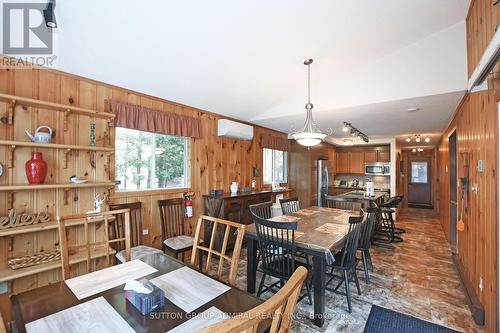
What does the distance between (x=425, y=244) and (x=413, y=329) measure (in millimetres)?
3006

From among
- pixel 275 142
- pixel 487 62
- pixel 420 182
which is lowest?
pixel 420 182

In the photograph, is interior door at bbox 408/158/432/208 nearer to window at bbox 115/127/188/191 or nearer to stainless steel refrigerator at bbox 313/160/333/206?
stainless steel refrigerator at bbox 313/160/333/206

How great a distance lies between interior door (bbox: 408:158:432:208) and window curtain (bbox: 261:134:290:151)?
6.52 m

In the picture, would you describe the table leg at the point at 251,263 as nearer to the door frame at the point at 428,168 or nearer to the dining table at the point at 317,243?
the dining table at the point at 317,243

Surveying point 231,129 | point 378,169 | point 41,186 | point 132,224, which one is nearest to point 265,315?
point 41,186

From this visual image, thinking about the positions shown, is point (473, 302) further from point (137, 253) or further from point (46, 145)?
point (46, 145)

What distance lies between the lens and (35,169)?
2154 millimetres

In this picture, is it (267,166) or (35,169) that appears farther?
(267,166)

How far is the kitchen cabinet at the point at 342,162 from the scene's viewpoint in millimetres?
8016

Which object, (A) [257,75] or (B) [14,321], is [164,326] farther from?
(A) [257,75]

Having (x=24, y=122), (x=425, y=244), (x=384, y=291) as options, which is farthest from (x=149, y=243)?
(x=425, y=244)

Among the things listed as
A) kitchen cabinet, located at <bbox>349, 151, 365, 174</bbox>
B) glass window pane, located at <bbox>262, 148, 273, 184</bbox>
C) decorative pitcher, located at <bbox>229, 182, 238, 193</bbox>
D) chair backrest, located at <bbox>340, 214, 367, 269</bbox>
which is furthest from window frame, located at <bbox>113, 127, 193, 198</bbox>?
kitchen cabinet, located at <bbox>349, 151, 365, 174</bbox>

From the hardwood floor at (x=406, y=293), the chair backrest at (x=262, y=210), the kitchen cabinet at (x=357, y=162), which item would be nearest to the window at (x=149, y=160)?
the chair backrest at (x=262, y=210)

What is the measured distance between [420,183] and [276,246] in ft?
30.8
